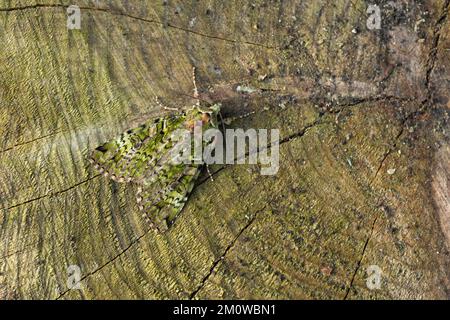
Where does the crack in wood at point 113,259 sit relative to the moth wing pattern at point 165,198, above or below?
below

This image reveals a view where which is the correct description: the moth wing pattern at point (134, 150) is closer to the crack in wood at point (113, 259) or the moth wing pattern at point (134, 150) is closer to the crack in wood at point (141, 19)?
the crack in wood at point (113, 259)

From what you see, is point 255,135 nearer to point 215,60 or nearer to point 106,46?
point 215,60

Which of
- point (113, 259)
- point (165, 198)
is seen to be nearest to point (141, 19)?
point (165, 198)

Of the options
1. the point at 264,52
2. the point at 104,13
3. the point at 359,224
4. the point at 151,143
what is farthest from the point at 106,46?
the point at 359,224

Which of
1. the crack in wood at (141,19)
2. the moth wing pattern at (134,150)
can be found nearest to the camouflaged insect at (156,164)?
the moth wing pattern at (134,150)

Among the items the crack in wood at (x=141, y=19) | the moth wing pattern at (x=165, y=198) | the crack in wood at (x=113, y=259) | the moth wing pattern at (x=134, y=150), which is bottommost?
the crack in wood at (x=113, y=259)

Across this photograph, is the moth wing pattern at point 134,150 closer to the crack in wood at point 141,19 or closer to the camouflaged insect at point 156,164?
the camouflaged insect at point 156,164
